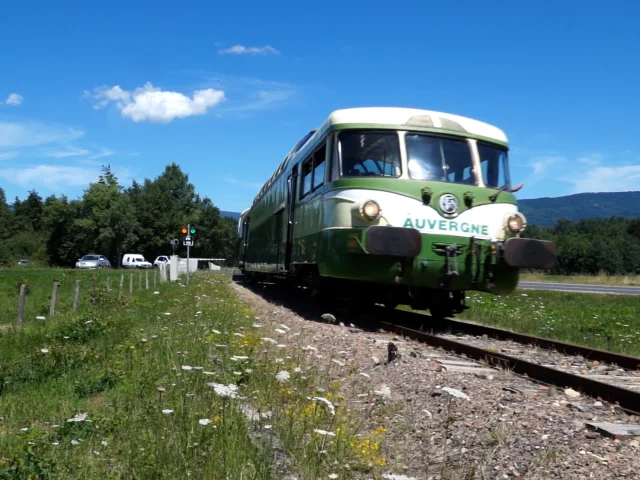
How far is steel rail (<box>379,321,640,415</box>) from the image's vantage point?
17.0 feet

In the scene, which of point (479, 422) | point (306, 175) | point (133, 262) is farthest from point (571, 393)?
point (133, 262)

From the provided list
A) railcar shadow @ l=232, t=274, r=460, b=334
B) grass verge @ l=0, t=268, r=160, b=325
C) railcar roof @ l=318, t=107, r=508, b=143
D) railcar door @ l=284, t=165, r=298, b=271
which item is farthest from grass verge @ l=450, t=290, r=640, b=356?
grass verge @ l=0, t=268, r=160, b=325

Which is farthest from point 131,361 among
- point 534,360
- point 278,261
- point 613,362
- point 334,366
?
point 278,261

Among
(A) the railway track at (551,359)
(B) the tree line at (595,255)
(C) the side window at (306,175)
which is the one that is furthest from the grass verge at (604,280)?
(B) the tree line at (595,255)

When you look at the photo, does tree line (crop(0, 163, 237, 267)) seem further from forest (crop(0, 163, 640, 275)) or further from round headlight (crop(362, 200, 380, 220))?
round headlight (crop(362, 200, 380, 220))

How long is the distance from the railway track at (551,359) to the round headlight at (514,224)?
163cm

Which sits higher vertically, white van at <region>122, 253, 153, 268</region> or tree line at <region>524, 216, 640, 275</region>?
tree line at <region>524, 216, 640, 275</region>

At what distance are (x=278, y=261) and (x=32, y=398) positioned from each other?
35.2 feet

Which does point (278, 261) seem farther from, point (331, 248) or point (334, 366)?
point (334, 366)

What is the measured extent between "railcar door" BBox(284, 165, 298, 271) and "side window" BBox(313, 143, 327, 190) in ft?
6.69

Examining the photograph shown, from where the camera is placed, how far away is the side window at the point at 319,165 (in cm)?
1152

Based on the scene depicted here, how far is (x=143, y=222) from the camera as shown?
9119 centimetres

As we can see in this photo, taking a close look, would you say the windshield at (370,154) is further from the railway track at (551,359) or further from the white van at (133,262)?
the white van at (133,262)

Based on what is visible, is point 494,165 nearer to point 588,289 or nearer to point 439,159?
point 439,159
